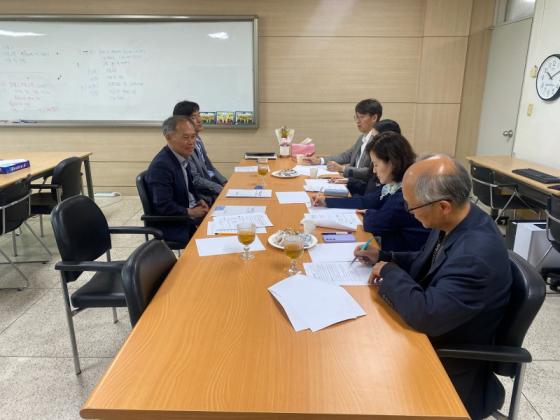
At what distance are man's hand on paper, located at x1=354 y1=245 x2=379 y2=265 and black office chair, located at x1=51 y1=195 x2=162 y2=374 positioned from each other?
1.07 m

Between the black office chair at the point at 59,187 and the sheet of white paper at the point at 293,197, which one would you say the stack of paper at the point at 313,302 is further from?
the black office chair at the point at 59,187

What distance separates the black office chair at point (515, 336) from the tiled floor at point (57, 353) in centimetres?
76

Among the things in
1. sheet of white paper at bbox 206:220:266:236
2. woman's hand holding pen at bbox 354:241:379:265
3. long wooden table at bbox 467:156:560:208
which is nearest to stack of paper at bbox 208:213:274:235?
sheet of white paper at bbox 206:220:266:236

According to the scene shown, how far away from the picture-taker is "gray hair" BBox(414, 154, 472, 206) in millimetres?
1250

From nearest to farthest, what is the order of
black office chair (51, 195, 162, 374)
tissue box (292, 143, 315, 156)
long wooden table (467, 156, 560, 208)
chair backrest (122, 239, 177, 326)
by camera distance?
chair backrest (122, 239, 177, 326) < black office chair (51, 195, 162, 374) < long wooden table (467, 156, 560, 208) < tissue box (292, 143, 315, 156)

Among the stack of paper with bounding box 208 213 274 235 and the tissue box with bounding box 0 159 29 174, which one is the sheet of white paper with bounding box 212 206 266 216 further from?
the tissue box with bounding box 0 159 29 174

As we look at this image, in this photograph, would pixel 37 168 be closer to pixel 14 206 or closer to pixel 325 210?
pixel 14 206

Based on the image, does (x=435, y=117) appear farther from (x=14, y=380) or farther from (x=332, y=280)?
(x=14, y=380)

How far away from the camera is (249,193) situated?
2.72 m

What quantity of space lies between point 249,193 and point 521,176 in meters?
2.39

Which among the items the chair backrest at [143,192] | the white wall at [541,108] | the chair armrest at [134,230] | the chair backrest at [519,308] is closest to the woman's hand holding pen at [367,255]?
the chair backrest at [519,308]

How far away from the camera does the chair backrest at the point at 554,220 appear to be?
262 centimetres

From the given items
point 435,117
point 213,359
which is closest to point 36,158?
point 213,359

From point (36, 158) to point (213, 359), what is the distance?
4042mm
